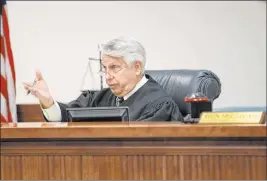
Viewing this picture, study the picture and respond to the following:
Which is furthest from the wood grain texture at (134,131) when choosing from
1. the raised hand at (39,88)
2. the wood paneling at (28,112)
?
the wood paneling at (28,112)

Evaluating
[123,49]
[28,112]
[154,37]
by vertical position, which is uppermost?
[154,37]

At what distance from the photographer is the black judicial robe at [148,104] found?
267 cm

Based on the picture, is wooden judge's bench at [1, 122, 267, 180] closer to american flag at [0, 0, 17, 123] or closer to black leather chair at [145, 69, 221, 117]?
black leather chair at [145, 69, 221, 117]

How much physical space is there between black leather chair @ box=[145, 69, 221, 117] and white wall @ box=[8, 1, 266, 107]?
81.3 inches

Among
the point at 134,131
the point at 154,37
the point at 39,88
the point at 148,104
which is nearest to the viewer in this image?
the point at 134,131

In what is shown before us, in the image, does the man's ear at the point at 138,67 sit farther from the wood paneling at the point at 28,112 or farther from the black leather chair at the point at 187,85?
the wood paneling at the point at 28,112

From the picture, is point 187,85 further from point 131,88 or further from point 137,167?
point 137,167

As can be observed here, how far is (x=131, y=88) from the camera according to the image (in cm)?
293

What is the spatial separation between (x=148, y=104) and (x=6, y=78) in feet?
6.53

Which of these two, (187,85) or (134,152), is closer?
(134,152)

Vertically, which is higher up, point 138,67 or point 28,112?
point 138,67

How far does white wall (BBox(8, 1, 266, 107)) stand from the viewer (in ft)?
17.3

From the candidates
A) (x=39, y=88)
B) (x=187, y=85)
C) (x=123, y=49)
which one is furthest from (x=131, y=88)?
(x=39, y=88)

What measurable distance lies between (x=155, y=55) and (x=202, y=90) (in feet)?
7.50
